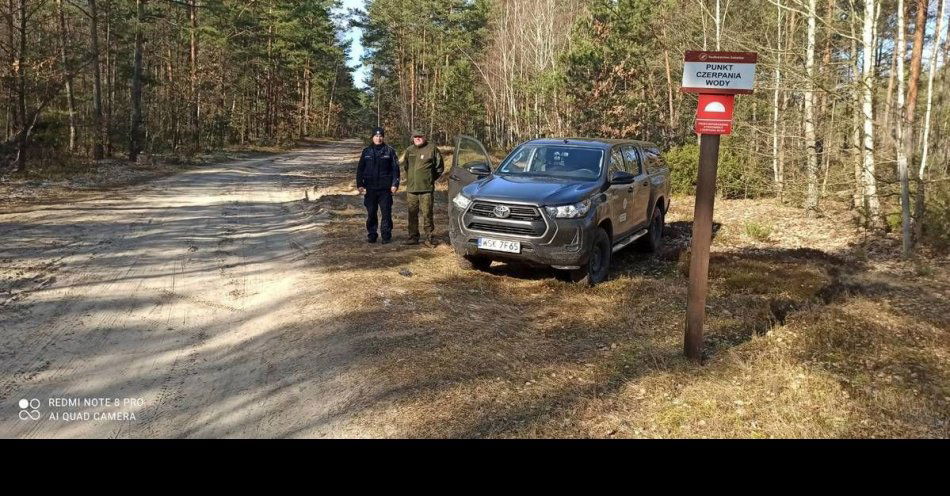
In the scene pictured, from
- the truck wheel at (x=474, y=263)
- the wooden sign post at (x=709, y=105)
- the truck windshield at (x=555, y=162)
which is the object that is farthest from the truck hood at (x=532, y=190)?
the wooden sign post at (x=709, y=105)

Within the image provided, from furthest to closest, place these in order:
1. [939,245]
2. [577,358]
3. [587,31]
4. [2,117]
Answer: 1. [587,31]
2. [2,117]
3. [939,245]
4. [577,358]

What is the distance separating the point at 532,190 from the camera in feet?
26.0

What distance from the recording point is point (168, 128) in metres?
36.8

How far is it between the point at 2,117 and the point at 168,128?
1255 cm

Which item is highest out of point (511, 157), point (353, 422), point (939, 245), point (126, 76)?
point (126, 76)

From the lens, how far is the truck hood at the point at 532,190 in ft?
25.2

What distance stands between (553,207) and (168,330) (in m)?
4.40

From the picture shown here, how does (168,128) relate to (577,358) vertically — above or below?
above

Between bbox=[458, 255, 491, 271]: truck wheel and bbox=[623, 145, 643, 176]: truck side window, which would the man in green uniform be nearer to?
bbox=[458, 255, 491, 271]: truck wheel

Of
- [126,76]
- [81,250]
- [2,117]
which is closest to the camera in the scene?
[81,250]

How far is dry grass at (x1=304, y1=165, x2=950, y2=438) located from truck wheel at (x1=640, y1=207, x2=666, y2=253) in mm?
703

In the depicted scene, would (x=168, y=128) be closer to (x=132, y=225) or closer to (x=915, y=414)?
(x=132, y=225)

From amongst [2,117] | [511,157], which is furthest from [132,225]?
[2,117]

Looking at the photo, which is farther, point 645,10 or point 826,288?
point 645,10
